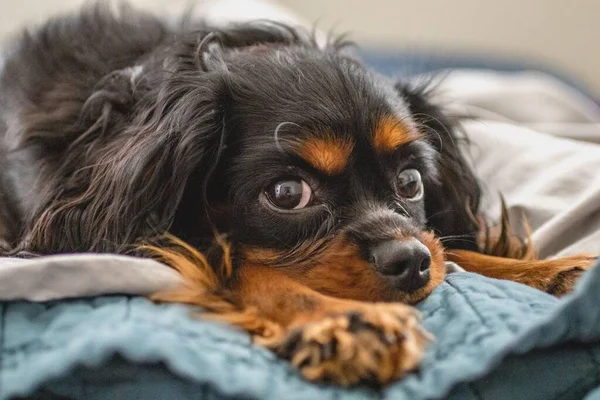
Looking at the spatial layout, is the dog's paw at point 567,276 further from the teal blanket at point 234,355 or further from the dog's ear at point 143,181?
the dog's ear at point 143,181

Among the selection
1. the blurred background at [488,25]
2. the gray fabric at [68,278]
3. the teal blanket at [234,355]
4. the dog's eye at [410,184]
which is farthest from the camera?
the blurred background at [488,25]

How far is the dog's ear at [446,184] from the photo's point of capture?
1.73 metres

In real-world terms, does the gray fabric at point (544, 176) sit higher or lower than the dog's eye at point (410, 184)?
lower

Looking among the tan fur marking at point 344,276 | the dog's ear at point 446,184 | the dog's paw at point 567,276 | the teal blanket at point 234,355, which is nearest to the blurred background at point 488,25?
the dog's ear at point 446,184

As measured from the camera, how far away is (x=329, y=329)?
100cm

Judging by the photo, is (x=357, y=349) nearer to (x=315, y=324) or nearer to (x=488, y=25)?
(x=315, y=324)

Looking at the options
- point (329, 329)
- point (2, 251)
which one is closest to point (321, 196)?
point (329, 329)

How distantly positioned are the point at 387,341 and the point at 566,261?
59 cm

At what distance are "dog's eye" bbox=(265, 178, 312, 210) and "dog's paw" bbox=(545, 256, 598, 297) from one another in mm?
499

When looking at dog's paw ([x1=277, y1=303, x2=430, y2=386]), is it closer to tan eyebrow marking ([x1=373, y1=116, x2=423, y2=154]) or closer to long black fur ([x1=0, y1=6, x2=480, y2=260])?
long black fur ([x1=0, y1=6, x2=480, y2=260])

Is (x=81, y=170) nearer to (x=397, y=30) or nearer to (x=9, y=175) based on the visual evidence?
(x=9, y=175)

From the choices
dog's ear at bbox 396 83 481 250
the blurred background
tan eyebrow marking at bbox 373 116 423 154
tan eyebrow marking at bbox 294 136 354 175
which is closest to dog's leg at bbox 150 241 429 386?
tan eyebrow marking at bbox 294 136 354 175

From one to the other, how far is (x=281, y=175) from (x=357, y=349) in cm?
47

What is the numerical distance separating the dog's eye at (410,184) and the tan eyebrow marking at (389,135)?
0.26ft
